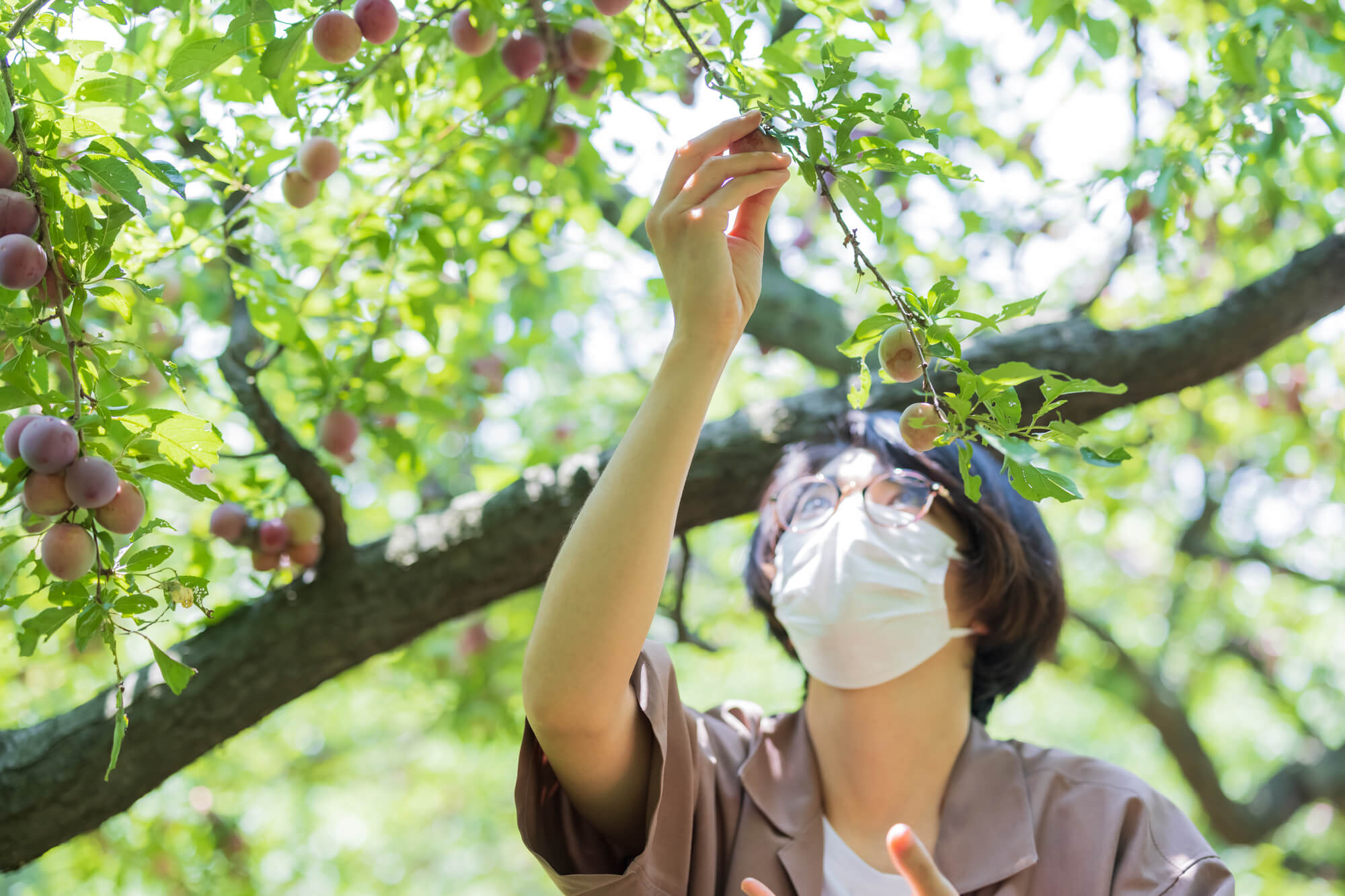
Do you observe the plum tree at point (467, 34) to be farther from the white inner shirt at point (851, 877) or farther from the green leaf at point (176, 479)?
the white inner shirt at point (851, 877)

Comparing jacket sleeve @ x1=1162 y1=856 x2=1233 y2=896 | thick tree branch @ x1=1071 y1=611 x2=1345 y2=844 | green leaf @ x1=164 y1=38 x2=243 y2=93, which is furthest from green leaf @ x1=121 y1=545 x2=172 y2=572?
thick tree branch @ x1=1071 y1=611 x2=1345 y2=844

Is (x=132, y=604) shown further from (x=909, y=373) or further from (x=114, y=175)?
(x=909, y=373)

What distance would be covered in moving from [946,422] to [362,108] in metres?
1.21

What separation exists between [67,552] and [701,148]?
884mm

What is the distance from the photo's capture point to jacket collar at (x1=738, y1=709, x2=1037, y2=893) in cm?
156

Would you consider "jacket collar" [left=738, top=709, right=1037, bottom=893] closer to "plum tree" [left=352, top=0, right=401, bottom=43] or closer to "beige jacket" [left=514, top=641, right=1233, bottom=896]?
"beige jacket" [left=514, top=641, right=1233, bottom=896]

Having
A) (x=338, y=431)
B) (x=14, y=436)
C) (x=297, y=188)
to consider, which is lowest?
(x=338, y=431)

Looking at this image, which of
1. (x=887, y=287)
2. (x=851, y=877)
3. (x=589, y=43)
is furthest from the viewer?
(x=589, y=43)

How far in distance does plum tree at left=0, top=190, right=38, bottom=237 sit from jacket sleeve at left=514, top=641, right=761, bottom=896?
0.86 m

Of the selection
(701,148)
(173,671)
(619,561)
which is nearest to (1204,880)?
(619,561)

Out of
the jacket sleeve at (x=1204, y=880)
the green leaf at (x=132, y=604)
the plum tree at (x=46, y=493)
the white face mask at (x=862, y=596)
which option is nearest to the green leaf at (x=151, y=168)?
the plum tree at (x=46, y=493)

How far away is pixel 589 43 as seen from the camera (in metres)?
1.72

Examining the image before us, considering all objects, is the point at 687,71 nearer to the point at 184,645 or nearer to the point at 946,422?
the point at 946,422

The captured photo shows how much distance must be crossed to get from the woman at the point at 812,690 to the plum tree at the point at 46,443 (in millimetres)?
588
